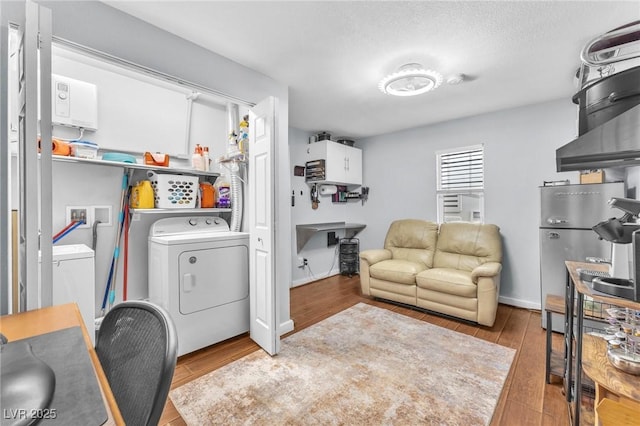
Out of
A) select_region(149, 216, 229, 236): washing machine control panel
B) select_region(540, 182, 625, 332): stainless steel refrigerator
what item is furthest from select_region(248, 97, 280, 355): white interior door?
select_region(540, 182, 625, 332): stainless steel refrigerator

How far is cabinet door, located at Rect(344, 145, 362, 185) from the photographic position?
4566 mm

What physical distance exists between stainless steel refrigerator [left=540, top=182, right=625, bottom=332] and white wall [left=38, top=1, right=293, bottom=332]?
2.60 metres

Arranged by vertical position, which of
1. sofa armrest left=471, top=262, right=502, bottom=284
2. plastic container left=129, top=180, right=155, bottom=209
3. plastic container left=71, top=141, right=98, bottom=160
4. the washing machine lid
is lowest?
sofa armrest left=471, top=262, right=502, bottom=284

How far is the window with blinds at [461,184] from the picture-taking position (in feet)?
12.0

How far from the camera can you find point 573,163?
1.13 m

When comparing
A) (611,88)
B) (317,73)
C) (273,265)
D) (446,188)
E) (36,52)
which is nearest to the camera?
(611,88)

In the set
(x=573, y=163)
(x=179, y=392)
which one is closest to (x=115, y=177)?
(x=179, y=392)

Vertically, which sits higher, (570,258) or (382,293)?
(570,258)

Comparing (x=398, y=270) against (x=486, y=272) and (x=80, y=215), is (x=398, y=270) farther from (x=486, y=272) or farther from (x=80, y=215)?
(x=80, y=215)

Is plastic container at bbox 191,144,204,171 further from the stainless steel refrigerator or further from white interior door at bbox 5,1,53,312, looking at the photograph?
the stainless steel refrigerator

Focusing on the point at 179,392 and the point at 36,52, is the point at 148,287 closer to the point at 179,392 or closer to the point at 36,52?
the point at 179,392

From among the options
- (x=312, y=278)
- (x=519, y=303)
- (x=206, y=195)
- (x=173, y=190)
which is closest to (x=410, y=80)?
(x=206, y=195)

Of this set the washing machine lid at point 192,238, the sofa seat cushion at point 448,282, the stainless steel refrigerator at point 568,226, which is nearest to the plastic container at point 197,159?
the washing machine lid at point 192,238

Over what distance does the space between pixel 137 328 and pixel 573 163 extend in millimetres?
1734
